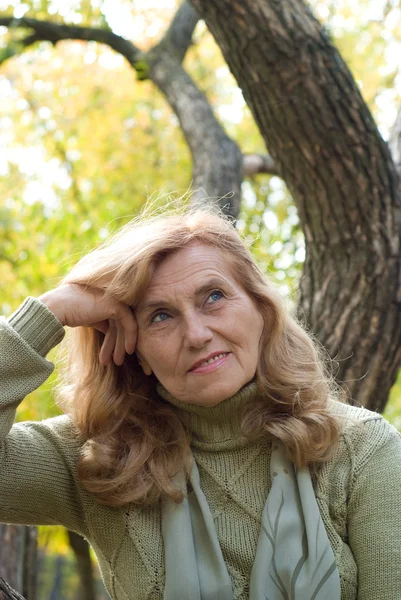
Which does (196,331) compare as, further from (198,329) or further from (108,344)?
(108,344)

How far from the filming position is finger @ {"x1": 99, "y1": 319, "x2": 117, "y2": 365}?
2699mm

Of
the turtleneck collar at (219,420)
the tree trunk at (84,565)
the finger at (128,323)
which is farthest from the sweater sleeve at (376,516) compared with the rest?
the tree trunk at (84,565)

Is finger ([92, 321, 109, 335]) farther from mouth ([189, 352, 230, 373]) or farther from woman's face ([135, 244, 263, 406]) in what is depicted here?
mouth ([189, 352, 230, 373])

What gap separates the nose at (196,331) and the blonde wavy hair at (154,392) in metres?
0.19

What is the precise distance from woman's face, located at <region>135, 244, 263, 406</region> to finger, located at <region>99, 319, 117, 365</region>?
111 millimetres

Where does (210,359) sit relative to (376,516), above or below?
above

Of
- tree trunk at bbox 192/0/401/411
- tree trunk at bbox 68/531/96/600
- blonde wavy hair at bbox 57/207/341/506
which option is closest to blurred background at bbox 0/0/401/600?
tree trunk at bbox 68/531/96/600

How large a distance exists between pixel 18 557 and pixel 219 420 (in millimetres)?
2368

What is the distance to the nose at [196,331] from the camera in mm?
2453

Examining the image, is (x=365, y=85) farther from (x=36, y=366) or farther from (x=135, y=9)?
(x=36, y=366)

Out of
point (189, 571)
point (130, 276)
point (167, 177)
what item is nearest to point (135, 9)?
point (167, 177)

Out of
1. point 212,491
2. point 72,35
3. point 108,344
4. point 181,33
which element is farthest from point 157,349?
point 181,33

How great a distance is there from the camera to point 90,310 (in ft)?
8.64

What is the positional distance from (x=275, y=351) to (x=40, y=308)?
28.8 inches
